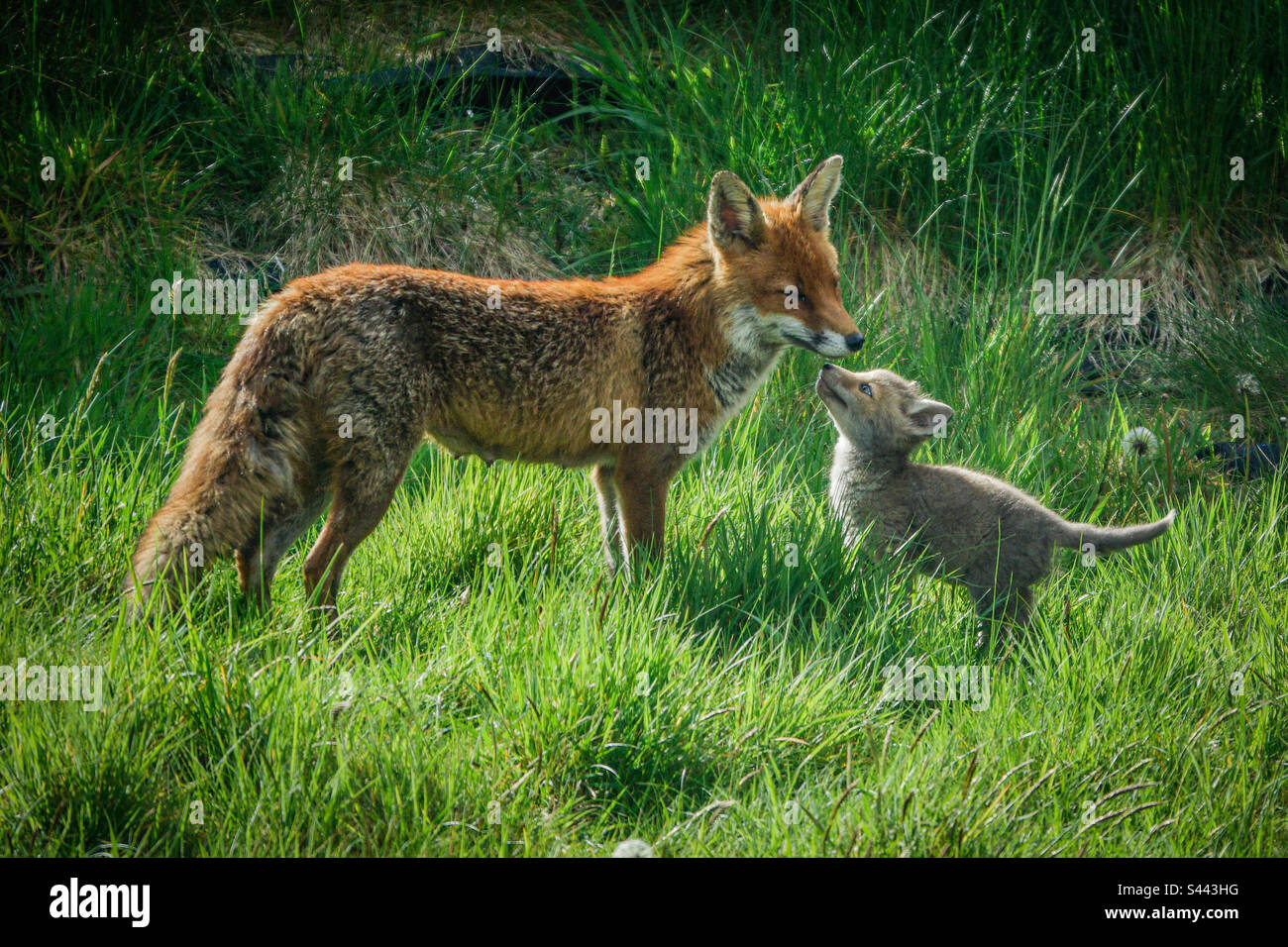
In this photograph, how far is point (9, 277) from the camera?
712 cm

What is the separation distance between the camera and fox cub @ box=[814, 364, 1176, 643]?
5.43 metres

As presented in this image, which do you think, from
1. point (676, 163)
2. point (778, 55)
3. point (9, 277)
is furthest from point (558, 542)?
point (778, 55)

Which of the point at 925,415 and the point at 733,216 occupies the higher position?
the point at 733,216

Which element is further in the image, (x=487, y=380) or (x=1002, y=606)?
(x=1002, y=606)

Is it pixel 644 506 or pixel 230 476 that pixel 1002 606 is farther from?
pixel 230 476

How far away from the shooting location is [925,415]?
5.80m

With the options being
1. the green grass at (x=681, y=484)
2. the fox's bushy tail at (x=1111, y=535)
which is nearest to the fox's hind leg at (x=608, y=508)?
the green grass at (x=681, y=484)

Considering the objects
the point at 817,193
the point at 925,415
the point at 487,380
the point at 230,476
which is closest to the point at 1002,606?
the point at 925,415

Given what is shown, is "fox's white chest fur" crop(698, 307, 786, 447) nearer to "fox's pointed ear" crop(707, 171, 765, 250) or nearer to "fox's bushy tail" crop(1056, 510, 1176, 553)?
"fox's pointed ear" crop(707, 171, 765, 250)

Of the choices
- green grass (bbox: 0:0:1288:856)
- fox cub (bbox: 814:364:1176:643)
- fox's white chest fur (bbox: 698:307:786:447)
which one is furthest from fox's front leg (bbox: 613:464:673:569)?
fox cub (bbox: 814:364:1176:643)

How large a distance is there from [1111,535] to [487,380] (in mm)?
3143

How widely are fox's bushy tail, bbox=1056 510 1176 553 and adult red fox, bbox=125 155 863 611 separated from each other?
149cm

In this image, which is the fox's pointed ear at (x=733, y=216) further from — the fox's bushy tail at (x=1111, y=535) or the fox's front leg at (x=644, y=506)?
the fox's bushy tail at (x=1111, y=535)
